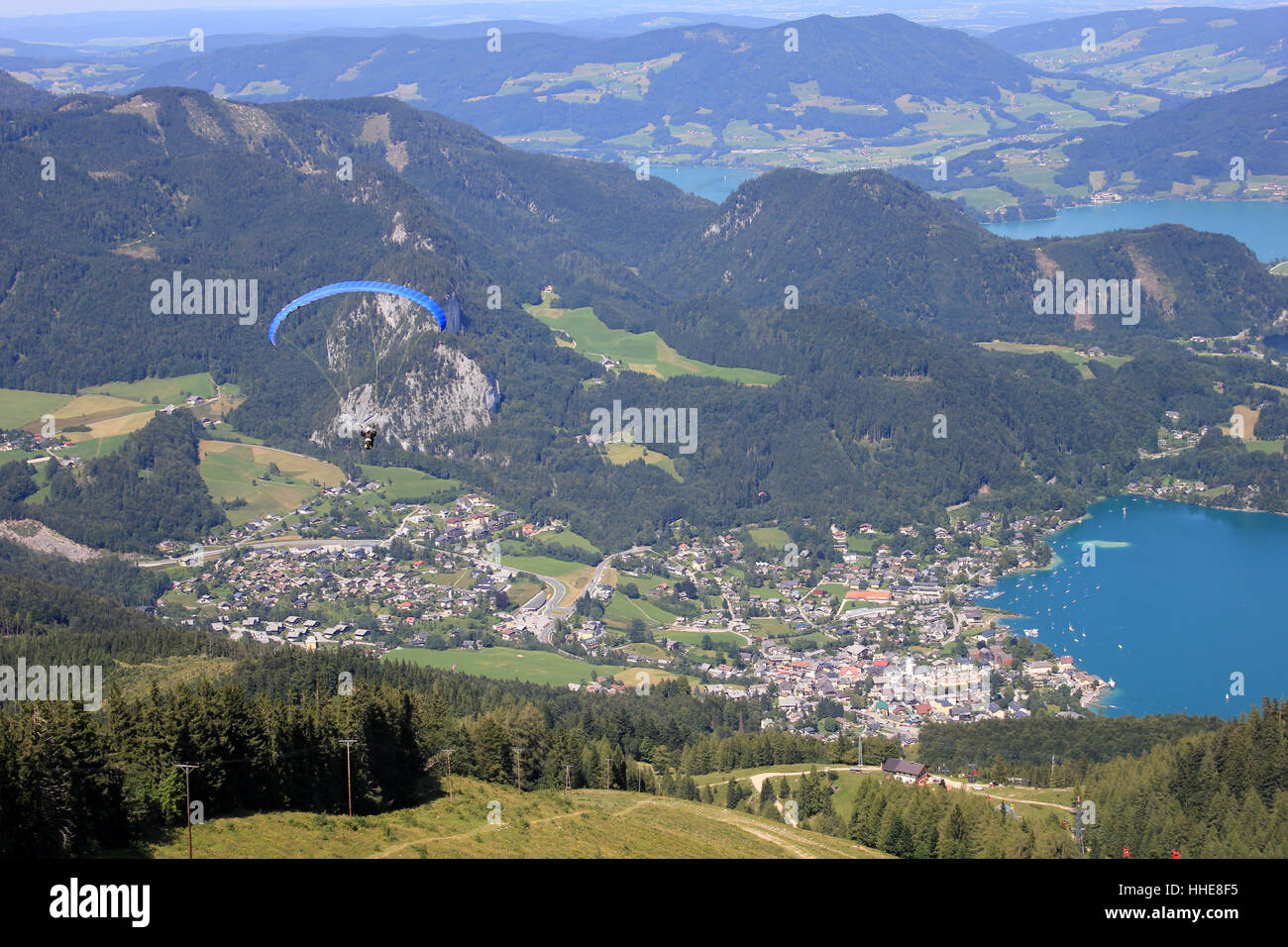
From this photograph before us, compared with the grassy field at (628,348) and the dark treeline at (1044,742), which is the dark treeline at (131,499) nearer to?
the grassy field at (628,348)

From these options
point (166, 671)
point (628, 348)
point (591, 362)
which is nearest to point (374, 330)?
point (591, 362)

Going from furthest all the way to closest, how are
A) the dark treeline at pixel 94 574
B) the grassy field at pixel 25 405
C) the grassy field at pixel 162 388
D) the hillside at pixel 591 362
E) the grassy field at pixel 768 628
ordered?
the grassy field at pixel 162 388 → the grassy field at pixel 25 405 → the hillside at pixel 591 362 → the dark treeline at pixel 94 574 → the grassy field at pixel 768 628

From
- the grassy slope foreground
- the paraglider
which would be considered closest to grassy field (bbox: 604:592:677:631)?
the paraglider

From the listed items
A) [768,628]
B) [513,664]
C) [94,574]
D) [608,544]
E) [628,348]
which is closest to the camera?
[513,664]

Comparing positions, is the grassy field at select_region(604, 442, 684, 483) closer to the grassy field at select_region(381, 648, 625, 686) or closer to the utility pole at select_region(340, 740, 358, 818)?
the grassy field at select_region(381, 648, 625, 686)

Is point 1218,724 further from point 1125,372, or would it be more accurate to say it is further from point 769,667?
point 1125,372

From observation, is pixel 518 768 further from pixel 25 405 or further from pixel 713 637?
pixel 25 405

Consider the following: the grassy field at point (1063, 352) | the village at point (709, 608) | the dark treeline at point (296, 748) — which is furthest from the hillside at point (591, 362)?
the dark treeline at point (296, 748)
